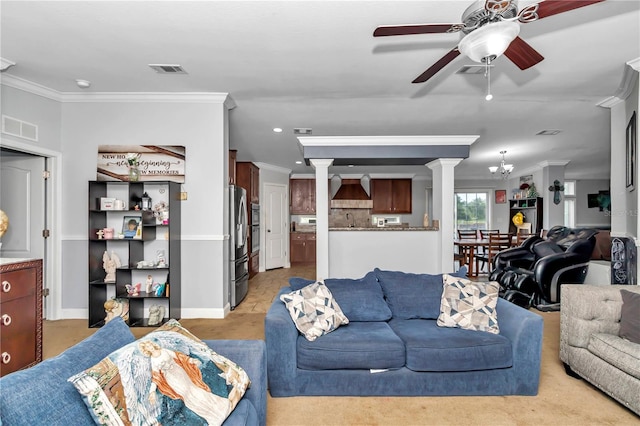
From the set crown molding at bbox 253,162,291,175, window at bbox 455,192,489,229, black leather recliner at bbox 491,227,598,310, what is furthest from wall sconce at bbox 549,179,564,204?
crown molding at bbox 253,162,291,175

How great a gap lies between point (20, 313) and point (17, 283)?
234 mm

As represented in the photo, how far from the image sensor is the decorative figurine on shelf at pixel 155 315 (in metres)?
3.75

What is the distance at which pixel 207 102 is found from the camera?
3.94 meters

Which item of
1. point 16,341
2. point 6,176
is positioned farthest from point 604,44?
point 6,176

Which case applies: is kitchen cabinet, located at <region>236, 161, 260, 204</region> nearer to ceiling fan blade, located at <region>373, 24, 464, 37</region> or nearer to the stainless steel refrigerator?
the stainless steel refrigerator

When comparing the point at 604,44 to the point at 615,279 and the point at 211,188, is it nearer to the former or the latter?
the point at 615,279

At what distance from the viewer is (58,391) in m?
1.06

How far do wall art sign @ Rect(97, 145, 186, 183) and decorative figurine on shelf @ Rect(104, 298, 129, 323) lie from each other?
53.7 inches

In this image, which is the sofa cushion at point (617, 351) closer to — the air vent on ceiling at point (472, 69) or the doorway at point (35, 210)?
the air vent on ceiling at point (472, 69)

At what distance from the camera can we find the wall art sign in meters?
3.92

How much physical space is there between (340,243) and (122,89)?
352 centimetres

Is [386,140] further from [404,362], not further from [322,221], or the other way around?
[404,362]

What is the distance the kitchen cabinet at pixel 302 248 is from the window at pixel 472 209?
4861 mm

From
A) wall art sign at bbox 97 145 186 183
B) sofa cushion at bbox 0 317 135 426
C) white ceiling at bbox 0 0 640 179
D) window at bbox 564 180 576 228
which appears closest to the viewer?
sofa cushion at bbox 0 317 135 426
